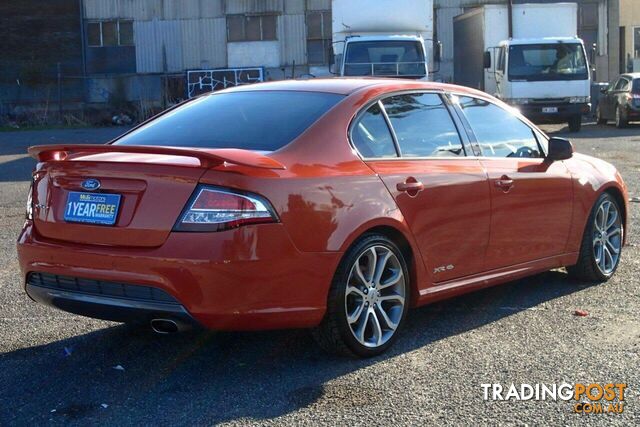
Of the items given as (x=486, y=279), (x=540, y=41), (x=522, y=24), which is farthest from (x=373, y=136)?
(x=522, y=24)

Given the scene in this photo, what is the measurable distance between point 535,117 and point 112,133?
1300 centimetres

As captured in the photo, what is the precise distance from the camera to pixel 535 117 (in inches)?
990

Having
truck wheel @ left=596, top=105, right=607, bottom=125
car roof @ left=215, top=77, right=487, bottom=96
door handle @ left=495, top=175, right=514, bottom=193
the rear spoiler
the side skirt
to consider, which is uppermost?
car roof @ left=215, top=77, right=487, bottom=96

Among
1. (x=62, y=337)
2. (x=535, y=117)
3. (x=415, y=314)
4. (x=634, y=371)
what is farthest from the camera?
(x=535, y=117)

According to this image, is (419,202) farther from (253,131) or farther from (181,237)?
(181,237)

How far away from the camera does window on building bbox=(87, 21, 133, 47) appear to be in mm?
39228

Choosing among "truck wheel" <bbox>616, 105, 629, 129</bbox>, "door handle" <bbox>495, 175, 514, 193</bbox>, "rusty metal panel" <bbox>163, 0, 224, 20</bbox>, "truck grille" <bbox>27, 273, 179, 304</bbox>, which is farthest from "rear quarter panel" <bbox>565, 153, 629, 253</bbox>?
"rusty metal panel" <bbox>163, 0, 224, 20</bbox>

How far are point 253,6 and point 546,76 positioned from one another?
1612 centimetres

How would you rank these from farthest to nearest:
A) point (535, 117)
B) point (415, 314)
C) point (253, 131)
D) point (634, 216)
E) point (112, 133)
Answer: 1. point (112, 133)
2. point (535, 117)
3. point (634, 216)
4. point (415, 314)
5. point (253, 131)

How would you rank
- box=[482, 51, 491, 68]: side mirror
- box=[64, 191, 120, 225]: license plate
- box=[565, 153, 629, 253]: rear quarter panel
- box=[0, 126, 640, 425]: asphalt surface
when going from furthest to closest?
box=[482, 51, 491, 68]: side mirror
box=[565, 153, 629, 253]: rear quarter panel
box=[64, 191, 120, 225]: license plate
box=[0, 126, 640, 425]: asphalt surface

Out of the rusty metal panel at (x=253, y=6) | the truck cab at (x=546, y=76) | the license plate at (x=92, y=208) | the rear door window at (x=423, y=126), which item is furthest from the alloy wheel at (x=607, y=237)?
the rusty metal panel at (x=253, y=6)

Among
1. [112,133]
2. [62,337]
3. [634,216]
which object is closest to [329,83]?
[62,337]

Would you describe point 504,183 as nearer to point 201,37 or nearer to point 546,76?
point 546,76

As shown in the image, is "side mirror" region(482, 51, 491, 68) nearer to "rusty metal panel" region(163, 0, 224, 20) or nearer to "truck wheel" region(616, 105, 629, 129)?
"truck wheel" region(616, 105, 629, 129)
